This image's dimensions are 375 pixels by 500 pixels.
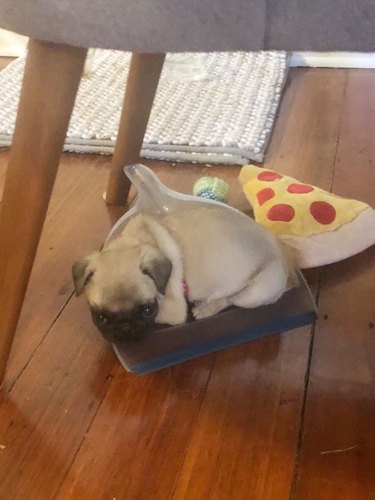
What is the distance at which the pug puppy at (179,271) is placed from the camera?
0.89 metres

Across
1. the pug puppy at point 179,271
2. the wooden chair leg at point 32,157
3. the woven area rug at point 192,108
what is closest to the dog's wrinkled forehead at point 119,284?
the pug puppy at point 179,271

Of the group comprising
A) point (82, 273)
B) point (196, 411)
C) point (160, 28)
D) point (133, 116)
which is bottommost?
point (196, 411)

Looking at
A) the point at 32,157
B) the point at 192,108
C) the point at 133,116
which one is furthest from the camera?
the point at 192,108

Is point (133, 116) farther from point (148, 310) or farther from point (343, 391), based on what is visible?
point (343, 391)

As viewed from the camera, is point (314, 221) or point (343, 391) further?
point (314, 221)

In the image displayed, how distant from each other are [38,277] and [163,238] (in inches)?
11.3

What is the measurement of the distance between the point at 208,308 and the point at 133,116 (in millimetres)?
432

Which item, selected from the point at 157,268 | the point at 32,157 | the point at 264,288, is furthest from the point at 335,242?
the point at 32,157

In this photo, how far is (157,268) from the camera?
893 mm

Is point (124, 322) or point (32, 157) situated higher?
point (32, 157)

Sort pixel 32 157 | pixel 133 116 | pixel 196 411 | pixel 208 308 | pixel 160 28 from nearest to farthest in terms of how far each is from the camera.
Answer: pixel 160 28 < pixel 32 157 < pixel 196 411 < pixel 208 308 < pixel 133 116

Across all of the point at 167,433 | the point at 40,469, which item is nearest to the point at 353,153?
the point at 167,433

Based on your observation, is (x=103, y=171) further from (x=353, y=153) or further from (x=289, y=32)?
(x=289, y=32)

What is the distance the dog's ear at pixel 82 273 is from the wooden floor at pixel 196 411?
0.13 metres
